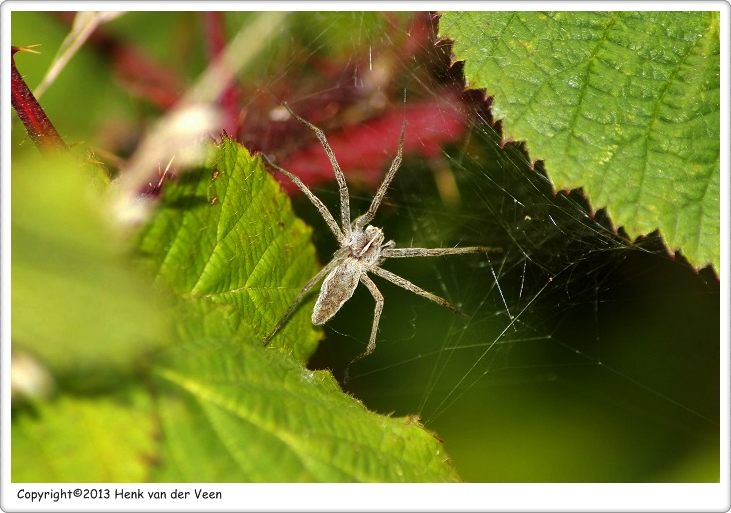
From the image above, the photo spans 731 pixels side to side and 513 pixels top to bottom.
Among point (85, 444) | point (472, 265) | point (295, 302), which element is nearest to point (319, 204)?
point (295, 302)

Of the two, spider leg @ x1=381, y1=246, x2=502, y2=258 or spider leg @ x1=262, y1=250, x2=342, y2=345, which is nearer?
spider leg @ x1=262, y1=250, x2=342, y2=345

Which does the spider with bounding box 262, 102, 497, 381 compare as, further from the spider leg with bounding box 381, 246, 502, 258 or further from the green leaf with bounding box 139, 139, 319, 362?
the green leaf with bounding box 139, 139, 319, 362

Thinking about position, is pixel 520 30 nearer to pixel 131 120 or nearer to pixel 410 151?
pixel 410 151

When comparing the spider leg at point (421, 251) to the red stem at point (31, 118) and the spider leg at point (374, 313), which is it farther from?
the red stem at point (31, 118)

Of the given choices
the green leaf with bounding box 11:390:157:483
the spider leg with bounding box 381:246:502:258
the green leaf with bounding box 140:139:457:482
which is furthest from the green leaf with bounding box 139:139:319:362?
the spider leg with bounding box 381:246:502:258

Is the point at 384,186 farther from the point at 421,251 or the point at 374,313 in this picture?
the point at 374,313

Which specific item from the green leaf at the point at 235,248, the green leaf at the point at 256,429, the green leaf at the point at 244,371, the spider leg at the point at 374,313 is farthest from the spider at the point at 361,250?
the green leaf at the point at 256,429

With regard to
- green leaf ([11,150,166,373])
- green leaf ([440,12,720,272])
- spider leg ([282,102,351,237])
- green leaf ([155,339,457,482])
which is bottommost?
green leaf ([155,339,457,482])

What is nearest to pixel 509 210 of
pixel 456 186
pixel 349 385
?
pixel 456 186
